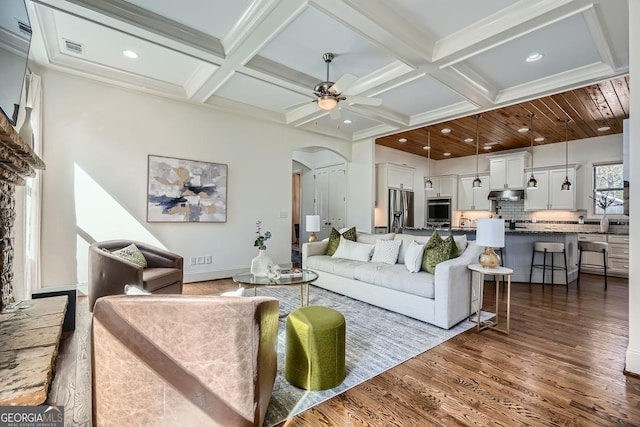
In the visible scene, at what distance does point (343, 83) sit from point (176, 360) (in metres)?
2.88

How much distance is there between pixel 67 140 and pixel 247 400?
430 centimetres

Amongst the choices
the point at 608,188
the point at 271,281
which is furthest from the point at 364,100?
the point at 608,188

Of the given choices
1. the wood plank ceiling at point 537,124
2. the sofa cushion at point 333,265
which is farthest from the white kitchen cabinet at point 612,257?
the sofa cushion at point 333,265

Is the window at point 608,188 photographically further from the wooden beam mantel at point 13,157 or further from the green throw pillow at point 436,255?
the wooden beam mantel at point 13,157

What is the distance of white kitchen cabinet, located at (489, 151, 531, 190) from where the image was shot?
7.08m

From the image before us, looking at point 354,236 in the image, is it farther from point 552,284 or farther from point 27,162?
point 27,162

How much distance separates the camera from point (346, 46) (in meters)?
3.31

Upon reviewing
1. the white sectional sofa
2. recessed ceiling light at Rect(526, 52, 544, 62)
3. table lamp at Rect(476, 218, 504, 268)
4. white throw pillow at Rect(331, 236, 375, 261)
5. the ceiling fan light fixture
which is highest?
recessed ceiling light at Rect(526, 52, 544, 62)

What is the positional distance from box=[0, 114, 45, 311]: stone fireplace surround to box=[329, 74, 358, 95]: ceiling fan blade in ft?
8.56

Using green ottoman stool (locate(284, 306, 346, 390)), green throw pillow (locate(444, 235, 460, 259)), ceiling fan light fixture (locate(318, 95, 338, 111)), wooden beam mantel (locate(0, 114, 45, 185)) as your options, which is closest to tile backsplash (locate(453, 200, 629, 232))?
green throw pillow (locate(444, 235, 460, 259))

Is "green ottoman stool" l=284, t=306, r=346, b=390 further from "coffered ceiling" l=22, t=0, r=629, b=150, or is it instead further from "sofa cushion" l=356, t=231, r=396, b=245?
"sofa cushion" l=356, t=231, r=396, b=245

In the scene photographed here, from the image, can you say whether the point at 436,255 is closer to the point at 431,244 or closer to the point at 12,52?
the point at 431,244

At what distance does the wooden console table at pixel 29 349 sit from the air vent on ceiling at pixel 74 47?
2.92m

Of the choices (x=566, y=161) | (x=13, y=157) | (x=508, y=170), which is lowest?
(x=13, y=157)
